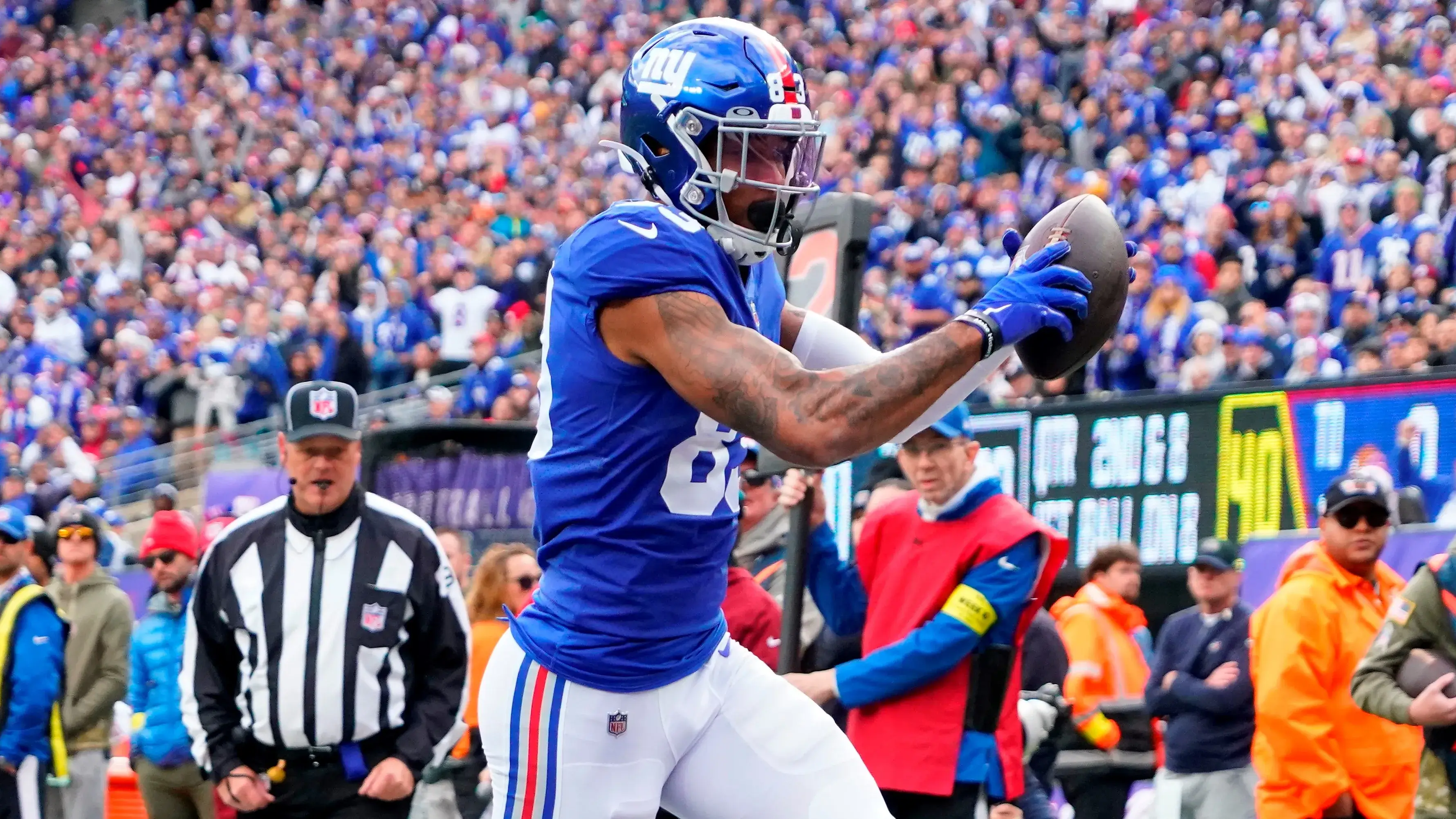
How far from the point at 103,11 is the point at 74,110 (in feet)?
12.6

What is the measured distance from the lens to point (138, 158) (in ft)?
71.2

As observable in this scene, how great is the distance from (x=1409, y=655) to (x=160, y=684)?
4.61 meters

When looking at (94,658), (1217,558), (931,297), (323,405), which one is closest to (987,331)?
(323,405)

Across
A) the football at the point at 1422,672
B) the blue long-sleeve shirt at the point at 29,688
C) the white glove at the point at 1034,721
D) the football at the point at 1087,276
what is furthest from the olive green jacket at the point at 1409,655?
the blue long-sleeve shirt at the point at 29,688

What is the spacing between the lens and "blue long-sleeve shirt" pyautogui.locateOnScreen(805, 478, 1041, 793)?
528 centimetres

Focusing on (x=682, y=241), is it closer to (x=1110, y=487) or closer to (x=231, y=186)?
(x=1110, y=487)

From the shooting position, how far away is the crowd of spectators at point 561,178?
40.0 feet

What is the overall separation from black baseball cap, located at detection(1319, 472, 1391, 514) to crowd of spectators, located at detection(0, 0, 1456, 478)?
3.14 m

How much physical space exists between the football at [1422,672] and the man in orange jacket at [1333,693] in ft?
2.78

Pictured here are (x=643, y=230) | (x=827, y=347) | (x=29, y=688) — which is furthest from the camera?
(x=29, y=688)

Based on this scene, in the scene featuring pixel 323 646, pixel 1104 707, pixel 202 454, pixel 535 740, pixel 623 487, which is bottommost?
pixel 202 454

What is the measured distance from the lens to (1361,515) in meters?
5.91

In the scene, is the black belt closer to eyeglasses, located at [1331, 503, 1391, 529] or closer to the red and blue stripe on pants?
the red and blue stripe on pants

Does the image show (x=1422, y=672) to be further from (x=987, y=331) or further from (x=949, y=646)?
(x=987, y=331)
